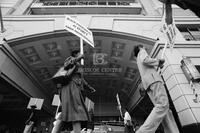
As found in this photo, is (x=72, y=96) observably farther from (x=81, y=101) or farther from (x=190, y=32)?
(x=190, y=32)


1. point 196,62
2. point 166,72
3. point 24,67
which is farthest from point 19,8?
point 196,62

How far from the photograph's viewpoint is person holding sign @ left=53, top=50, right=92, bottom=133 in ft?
10.6

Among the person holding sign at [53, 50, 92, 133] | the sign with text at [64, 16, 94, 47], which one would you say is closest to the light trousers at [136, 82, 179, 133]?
the person holding sign at [53, 50, 92, 133]

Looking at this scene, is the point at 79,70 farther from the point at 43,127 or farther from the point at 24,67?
the point at 43,127

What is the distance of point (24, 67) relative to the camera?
9.59m

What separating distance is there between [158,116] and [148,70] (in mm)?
953

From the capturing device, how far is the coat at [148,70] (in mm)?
3534

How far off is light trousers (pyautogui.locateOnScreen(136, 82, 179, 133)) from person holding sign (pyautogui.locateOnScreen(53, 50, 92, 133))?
1.05m

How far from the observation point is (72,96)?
11.1 feet

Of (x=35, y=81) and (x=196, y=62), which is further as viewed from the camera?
(x=35, y=81)

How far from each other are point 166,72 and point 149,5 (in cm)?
600

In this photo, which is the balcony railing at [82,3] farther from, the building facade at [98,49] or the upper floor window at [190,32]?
the upper floor window at [190,32]

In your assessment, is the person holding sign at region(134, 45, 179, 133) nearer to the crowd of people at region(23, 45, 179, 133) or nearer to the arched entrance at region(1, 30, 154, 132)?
the crowd of people at region(23, 45, 179, 133)

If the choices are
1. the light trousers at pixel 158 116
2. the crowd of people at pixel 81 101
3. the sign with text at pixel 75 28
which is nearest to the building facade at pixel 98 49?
the sign with text at pixel 75 28
